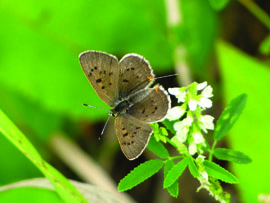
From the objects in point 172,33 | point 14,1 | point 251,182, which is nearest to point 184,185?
point 251,182

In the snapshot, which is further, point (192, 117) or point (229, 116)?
point (229, 116)

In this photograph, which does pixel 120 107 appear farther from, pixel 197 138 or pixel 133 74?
pixel 197 138

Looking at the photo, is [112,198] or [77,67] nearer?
[112,198]

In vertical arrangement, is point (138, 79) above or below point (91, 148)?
above

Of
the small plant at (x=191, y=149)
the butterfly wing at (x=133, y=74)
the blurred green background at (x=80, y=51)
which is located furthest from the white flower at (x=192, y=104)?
the blurred green background at (x=80, y=51)

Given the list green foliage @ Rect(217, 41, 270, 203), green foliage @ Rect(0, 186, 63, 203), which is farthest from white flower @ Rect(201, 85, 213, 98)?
green foliage @ Rect(217, 41, 270, 203)

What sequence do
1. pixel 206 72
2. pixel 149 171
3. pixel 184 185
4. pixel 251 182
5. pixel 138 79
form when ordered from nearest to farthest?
pixel 149 171
pixel 138 79
pixel 251 182
pixel 184 185
pixel 206 72

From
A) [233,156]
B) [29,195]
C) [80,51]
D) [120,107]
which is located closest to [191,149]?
[233,156]

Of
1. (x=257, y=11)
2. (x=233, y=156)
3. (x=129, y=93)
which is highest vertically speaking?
(x=257, y=11)

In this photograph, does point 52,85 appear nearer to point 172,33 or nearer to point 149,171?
point 172,33
